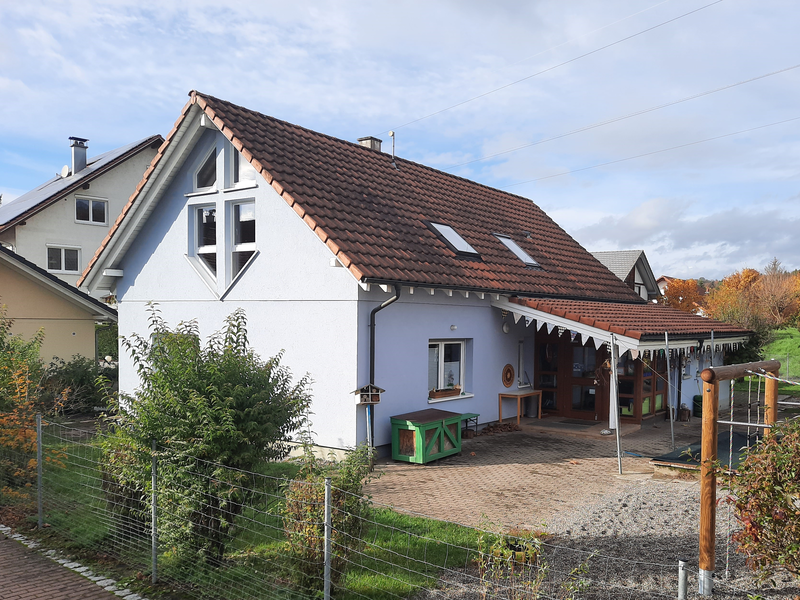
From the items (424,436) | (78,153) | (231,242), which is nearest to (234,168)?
(231,242)

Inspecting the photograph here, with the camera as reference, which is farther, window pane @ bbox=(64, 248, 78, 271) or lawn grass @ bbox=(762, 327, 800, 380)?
lawn grass @ bbox=(762, 327, 800, 380)

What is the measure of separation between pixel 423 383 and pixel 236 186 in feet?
18.3

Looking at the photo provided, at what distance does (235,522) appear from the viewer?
6324 millimetres

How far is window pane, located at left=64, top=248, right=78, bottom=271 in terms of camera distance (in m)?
30.3

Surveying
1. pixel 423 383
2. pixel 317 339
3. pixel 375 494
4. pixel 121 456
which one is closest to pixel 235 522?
pixel 121 456

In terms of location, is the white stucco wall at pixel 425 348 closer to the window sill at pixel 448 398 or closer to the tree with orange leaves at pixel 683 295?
the window sill at pixel 448 398

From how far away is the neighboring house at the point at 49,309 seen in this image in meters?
19.3

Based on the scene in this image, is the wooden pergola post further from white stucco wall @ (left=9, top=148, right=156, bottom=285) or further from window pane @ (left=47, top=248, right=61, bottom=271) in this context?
window pane @ (left=47, top=248, right=61, bottom=271)

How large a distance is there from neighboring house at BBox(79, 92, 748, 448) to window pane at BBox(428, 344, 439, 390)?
0.03m

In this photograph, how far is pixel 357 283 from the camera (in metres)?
11.6

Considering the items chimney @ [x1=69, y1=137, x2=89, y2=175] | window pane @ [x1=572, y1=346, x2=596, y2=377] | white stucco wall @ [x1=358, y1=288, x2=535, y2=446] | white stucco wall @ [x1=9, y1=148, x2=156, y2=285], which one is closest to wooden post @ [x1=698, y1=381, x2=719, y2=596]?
white stucco wall @ [x1=358, y1=288, x2=535, y2=446]

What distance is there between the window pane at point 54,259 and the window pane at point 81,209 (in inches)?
71.9

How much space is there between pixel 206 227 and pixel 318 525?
10.5 meters

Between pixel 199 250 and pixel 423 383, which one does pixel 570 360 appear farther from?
pixel 199 250
